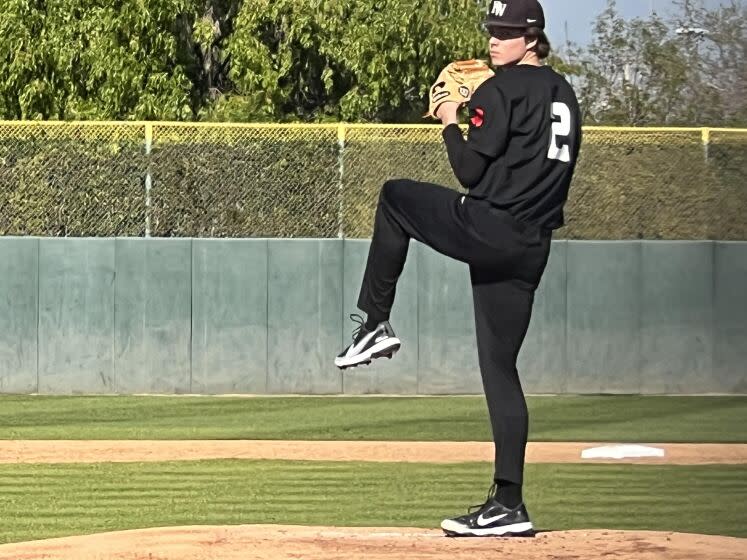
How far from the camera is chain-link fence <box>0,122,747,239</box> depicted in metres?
16.6

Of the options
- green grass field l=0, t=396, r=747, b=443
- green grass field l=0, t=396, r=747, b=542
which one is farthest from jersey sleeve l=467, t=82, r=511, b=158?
green grass field l=0, t=396, r=747, b=443

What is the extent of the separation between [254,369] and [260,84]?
18.1 feet

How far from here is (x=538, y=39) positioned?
6.83 meters

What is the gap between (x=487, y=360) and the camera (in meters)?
7.02

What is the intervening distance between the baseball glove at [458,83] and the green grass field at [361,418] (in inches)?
260

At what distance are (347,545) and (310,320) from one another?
9.55 meters

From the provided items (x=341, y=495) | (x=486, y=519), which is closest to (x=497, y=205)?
(x=486, y=519)

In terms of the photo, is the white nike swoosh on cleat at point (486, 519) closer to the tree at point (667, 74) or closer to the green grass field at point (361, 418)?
the green grass field at point (361, 418)

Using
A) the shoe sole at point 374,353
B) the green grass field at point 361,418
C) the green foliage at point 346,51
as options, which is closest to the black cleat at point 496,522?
the shoe sole at point 374,353

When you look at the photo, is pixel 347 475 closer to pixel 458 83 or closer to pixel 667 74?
pixel 458 83

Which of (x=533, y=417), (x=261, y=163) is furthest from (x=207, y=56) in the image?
(x=533, y=417)

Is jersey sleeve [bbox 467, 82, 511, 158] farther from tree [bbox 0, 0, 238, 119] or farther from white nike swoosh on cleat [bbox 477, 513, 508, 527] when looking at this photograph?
tree [bbox 0, 0, 238, 119]

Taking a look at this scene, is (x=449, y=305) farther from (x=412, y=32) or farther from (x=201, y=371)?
(x=412, y=32)

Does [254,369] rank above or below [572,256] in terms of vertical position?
below
